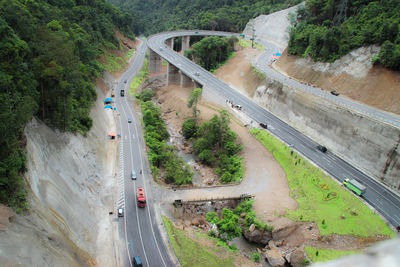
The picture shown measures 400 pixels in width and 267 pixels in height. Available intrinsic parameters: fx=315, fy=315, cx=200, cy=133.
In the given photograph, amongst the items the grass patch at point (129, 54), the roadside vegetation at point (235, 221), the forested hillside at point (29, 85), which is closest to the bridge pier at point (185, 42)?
the grass patch at point (129, 54)

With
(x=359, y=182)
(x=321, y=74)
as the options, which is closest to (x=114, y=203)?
(x=359, y=182)

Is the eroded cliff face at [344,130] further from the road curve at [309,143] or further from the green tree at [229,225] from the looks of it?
the green tree at [229,225]

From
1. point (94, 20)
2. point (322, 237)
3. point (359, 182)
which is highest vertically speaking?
point (94, 20)

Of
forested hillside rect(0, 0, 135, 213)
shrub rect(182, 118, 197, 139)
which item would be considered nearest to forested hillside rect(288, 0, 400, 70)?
shrub rect(182, 118, 197, 139)

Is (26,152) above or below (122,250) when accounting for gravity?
above

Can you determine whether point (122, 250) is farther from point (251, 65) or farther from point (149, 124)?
point (251, 65)
